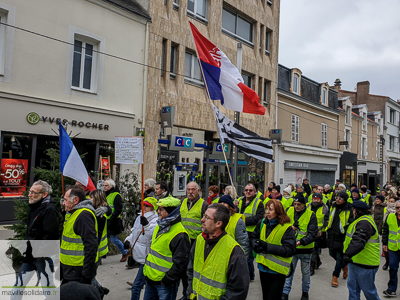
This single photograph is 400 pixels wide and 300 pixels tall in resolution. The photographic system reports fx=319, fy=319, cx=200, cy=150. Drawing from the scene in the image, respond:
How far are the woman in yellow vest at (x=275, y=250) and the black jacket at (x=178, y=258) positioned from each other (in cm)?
119

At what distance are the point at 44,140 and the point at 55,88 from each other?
1708 mm

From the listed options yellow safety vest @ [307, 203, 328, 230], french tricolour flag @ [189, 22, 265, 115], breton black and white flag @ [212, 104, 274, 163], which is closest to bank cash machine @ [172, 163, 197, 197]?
french tricolour flag @ [189, 22, 265, 115]

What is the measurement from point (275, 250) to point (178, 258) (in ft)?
4.81

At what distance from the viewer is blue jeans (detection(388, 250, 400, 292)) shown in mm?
6223

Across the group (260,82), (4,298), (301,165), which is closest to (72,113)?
(4,298)

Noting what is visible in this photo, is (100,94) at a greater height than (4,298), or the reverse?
(100,94)

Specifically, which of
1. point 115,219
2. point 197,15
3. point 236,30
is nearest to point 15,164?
point 115,219

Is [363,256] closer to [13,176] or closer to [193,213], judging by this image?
[193,213]

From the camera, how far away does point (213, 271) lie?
9.56ft

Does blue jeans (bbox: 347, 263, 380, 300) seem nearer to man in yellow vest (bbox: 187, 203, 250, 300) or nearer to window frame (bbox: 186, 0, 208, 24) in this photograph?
man in yellow vest (bbox: 187, 203, 250, 300)

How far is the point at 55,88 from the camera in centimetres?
1026

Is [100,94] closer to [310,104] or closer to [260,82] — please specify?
[260,82]

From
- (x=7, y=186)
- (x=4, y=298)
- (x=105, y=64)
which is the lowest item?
(x=4, y=298)

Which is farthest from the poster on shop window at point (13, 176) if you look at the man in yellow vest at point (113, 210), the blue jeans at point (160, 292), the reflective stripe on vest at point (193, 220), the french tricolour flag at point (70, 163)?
the blue jeans at point (160, 292)
